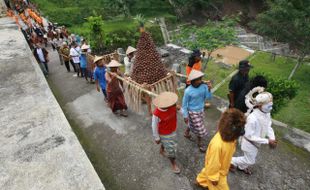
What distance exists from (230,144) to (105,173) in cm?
255

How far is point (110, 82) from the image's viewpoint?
610 centimetres

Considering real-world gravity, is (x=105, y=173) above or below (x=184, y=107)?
below

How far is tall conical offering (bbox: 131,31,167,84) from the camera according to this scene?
250 inches

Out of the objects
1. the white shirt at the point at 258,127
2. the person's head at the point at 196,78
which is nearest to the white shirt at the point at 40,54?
the person's head at the point at 196,78

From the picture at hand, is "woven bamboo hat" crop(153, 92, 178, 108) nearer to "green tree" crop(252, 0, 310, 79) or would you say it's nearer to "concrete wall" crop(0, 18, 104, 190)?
"concrete wall" crop(0, 18, 104, 190)

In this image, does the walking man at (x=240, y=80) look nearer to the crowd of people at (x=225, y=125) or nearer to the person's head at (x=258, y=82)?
the crowd of people at (x=225, y=125)

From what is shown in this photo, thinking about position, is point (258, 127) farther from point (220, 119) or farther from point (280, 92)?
point (280, 92)

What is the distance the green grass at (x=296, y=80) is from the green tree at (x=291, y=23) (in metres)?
0.87

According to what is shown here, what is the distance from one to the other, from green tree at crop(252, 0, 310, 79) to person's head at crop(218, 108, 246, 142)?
11522mm

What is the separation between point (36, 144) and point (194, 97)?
283 cm

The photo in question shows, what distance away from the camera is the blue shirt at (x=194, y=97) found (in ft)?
14.5

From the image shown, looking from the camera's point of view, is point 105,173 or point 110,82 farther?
point 110,82

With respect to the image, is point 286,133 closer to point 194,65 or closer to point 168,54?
point 194,65

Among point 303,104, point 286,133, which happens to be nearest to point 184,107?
point 286,133
